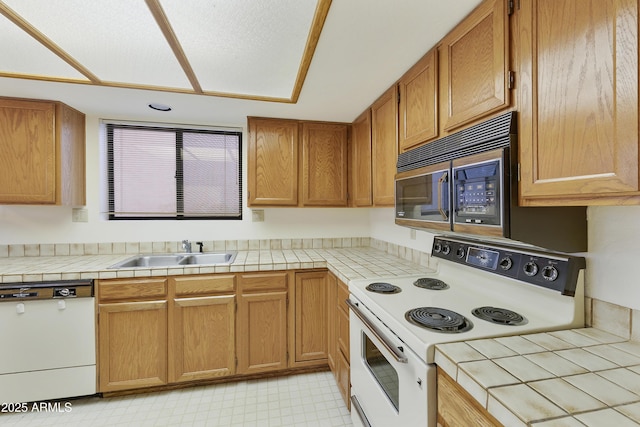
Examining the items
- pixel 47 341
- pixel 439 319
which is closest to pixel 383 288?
pixel 439 319

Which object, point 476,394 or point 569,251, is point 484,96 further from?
point 476,394

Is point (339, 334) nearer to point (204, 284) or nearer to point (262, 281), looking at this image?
point (262, 281)

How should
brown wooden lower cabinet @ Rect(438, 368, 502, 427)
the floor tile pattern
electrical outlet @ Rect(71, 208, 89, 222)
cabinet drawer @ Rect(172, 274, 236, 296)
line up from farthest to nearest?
1. electrical outlet @ Rect(71, 208, 89, 222)
2. cabinet drawer @ Rect(172, 274, 236, 296)
3. the floor tile pattern
4. brown wooden lower cabinet @ Rect(438, 368, 502, 427)

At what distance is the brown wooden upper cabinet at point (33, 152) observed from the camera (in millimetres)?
1975

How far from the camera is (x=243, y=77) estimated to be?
1.72 m

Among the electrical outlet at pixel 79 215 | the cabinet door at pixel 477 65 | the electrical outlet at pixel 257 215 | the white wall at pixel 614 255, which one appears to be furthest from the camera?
the electrical outlet at pixel 257 215

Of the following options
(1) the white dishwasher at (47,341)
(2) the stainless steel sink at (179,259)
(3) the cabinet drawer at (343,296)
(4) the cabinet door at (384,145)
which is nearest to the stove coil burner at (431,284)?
(3) the cabinet drawer at (343,296)

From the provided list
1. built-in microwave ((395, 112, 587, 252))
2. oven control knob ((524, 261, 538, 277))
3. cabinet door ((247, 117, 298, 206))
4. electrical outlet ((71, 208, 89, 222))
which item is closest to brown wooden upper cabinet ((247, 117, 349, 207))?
cabinet door ((247, 117, 298, 206))

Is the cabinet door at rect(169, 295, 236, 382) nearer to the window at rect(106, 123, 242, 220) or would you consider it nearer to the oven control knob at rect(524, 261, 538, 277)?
the window at rect(106, 123, 242, 220)

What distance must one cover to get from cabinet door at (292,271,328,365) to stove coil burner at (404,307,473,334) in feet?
3.61

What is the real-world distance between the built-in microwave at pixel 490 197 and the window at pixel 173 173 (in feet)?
6.55

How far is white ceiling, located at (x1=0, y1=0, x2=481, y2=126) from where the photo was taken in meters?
1.14

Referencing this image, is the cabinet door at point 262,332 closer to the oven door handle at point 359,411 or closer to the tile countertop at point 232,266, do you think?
the tile countertop at point 232,266

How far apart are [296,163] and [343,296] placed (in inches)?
49.7
